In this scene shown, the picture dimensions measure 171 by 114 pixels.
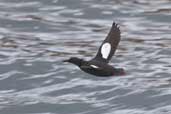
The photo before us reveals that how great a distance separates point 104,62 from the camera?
1262 cm

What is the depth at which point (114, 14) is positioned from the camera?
723 inches

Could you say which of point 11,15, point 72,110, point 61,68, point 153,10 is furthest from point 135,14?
point 72,110

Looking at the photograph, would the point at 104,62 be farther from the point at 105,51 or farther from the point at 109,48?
the point at 109,48

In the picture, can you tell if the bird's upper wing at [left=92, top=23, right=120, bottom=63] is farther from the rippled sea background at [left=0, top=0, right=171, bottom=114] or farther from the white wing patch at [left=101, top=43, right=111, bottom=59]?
the rippled sea background at [left=0, top=0, right=171, bottom=114]

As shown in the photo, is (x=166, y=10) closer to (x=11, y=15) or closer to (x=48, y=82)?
(x=11, y=15)

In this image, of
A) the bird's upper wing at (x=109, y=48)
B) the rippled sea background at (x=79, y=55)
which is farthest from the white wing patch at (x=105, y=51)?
the rippled sea background at (x=79, y=55)

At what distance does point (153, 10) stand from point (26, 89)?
4.86 metres

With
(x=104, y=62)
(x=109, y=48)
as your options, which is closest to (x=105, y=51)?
(x=109, y=48)

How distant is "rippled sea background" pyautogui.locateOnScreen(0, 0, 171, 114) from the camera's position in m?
13.7

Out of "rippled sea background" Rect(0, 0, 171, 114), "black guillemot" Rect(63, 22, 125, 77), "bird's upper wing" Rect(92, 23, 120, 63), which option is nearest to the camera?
"black guillemot" Rect(63, 22, 125, 77)

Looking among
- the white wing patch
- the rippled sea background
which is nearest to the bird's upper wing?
the white wing patch

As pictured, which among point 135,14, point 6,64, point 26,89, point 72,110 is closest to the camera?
point 72,110

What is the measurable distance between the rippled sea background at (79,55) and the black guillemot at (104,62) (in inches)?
33.5

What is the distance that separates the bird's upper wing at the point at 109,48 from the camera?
505 inches
